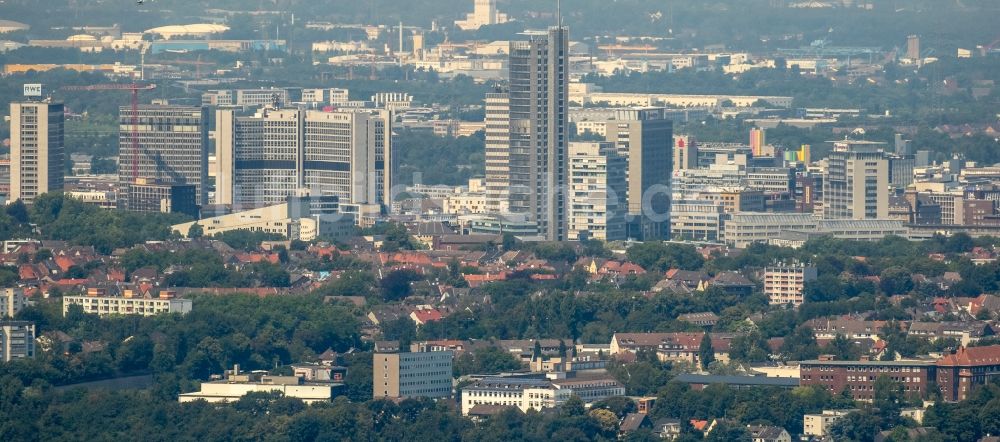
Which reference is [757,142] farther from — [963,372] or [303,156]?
[963,372]

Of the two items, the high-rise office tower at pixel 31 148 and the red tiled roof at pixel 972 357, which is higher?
the high-rise office tower at pixel 31 148

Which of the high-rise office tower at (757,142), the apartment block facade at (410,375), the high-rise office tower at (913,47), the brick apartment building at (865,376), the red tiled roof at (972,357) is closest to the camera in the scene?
the apartment block facade at (410,375)

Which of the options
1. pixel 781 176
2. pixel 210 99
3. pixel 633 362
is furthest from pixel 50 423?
pixel 210 99

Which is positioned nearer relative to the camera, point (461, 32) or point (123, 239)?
point (123, 239)

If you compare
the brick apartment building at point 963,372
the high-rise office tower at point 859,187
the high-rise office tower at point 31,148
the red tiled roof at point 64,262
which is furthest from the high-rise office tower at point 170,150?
the brick apartment building at point 963,372

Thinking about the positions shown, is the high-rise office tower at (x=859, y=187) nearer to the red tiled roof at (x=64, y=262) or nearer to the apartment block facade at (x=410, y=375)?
the red tiled roof at (x=64, y=262)

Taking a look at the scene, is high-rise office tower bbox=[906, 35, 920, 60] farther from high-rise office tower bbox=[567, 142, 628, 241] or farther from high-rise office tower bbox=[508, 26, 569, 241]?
high-rise office tower bbox=[508, 26, 569, 241]

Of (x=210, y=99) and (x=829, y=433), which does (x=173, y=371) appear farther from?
(x=210, y=99)
